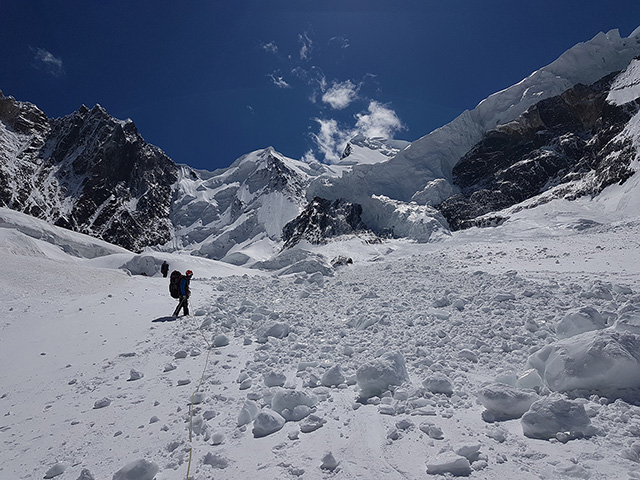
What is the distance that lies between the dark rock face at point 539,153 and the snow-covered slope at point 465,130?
382 cm

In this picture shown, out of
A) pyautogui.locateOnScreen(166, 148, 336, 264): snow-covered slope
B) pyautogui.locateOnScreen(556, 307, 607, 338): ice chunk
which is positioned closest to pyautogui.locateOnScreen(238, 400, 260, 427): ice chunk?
pyautogui.locateOnScreen(556, 307, 607, 338): ice chunk

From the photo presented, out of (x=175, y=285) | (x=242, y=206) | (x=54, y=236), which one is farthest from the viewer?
(x=242, y=206)

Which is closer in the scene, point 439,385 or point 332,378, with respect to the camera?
point 439,385

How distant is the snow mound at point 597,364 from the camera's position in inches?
137

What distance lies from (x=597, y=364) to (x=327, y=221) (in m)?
66.7

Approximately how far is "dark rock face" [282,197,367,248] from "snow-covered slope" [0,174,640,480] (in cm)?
5779

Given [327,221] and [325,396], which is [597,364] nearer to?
[325,396]

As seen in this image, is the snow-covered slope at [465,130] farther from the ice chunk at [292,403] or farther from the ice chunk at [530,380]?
the ice chunk at [292,403]

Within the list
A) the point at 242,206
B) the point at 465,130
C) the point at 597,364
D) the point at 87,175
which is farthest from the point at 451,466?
the point at 87,175

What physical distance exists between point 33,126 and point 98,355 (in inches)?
6053

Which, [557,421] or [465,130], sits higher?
[465,130]

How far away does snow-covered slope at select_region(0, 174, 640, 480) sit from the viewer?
3049 millimetres

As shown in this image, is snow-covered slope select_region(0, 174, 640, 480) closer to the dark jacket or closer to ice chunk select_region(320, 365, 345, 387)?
ice chunk select_region(320, 365, 345, 387)

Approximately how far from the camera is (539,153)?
2530 inches
